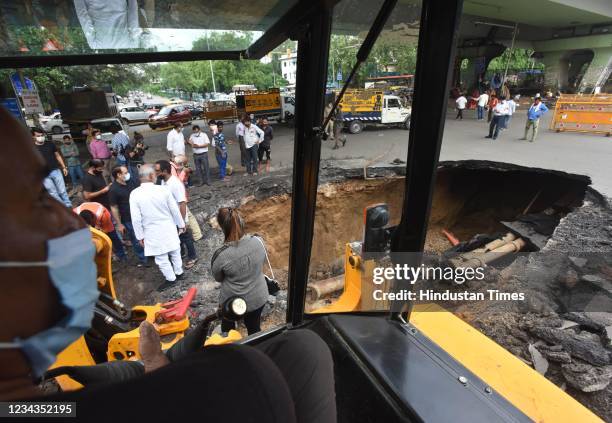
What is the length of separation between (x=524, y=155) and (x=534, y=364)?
8.53m

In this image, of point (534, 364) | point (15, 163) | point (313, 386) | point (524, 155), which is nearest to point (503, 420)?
point (313, 386)

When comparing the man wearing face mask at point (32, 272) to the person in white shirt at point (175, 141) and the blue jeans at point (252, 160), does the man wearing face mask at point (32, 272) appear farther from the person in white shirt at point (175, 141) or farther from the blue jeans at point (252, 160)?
the blue jeans at point (252, 160)

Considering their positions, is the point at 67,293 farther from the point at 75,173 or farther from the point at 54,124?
the point at 54,124

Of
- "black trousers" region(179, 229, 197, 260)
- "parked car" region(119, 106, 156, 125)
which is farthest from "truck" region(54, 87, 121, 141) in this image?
"black trousers" region(179, 229, 197, 260)

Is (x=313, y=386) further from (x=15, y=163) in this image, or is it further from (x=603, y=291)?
(x=603, y=291)

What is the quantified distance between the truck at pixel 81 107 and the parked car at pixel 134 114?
6329 mm

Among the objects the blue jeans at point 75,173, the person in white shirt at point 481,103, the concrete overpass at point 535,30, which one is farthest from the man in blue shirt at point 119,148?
the person in white shirt at point 481,103

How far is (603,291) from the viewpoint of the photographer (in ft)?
13.1

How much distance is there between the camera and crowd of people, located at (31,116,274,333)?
3.11m

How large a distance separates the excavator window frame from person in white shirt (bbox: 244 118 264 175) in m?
7.49

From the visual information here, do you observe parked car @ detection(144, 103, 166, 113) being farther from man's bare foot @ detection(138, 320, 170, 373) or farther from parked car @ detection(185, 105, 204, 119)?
man's bare foot @ detection(138, 320, 170, 373)

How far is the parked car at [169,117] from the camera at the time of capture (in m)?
18.5

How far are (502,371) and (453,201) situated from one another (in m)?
9.47

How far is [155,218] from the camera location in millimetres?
4578
